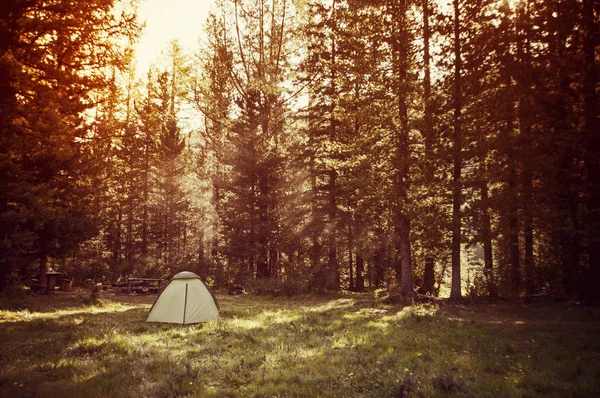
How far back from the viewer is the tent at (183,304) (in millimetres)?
12877

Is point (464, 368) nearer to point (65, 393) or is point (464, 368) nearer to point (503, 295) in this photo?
point (65, 393)

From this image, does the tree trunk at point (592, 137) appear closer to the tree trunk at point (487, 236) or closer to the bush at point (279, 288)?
the tree trunk at point (487, 236)

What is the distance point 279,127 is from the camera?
26.8 meters

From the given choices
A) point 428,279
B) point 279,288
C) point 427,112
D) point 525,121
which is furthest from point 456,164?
point 279,288

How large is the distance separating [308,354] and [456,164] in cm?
1164

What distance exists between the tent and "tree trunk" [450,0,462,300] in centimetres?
1135

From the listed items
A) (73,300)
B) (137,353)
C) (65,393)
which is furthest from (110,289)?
(65,393)

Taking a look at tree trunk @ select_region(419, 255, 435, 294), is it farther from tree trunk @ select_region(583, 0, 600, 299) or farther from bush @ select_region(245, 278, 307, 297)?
tree trunk @ select_region(583, 0, 600, 299)

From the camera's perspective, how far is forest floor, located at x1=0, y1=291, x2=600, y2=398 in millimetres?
6211

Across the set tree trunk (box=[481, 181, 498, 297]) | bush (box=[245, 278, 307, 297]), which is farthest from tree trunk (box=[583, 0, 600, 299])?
bush (box=[245, 278, 307, 297])

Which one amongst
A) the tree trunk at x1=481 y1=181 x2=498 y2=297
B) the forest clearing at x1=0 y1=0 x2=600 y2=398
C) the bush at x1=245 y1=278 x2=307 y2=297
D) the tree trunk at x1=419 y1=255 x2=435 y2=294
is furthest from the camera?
the bush at x1=245 y1=278 x2=307 y2=297

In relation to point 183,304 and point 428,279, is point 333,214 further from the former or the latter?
point 183,304

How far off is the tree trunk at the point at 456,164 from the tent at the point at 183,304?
11.3m

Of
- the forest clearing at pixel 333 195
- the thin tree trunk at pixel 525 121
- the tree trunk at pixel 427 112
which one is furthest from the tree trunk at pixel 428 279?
the thin tree trunk at pixel 525 121
